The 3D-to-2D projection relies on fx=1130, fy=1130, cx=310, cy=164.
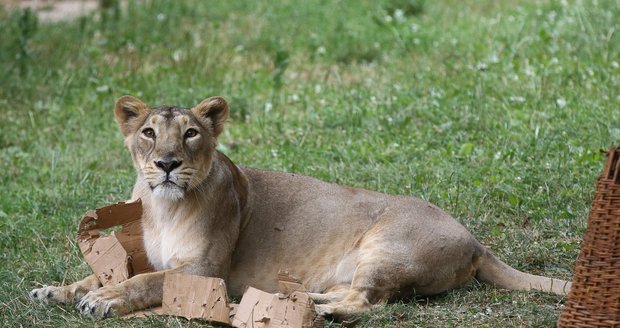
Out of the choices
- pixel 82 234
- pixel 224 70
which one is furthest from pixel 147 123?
pixel 224 70

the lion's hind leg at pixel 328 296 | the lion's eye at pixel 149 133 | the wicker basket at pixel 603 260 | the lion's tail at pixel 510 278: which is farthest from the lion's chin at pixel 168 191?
the wicker basket at pixel 603 260

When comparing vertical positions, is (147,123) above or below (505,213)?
above

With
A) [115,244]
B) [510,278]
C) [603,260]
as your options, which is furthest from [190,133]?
[603,260]

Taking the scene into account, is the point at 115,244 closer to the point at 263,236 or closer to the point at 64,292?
the point at 64,292

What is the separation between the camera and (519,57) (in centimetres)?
890

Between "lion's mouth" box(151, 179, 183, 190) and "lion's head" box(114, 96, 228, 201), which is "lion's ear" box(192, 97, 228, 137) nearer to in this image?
"lion's head" box(114, 96, 228, 201)

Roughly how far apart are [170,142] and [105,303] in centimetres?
72

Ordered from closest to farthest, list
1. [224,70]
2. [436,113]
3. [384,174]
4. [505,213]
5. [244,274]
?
[244,274] < [505,213] < [384,174] < [436,113] < [224,70]

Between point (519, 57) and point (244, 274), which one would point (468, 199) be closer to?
point (244, 274)

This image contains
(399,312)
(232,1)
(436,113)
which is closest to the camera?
(399,312)

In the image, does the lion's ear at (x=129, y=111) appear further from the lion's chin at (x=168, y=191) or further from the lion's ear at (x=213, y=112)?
the lion's chin at (x=168, y=191)

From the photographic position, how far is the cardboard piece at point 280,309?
4309 millimetres

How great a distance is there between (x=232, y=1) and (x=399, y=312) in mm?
8097

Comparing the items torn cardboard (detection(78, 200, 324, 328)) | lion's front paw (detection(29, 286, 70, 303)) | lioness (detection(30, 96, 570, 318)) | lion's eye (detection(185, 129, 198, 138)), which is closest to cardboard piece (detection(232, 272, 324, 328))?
torn cardboard (detection(78, 200, 324, 328))
